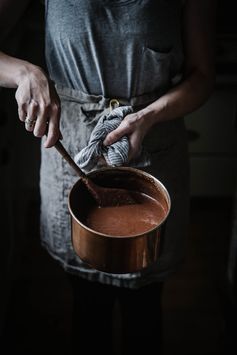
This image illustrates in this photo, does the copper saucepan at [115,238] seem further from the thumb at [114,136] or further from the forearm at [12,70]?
the forearm at [12,70]

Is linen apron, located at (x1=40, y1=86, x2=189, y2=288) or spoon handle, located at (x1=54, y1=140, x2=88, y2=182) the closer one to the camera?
spoon handle, located at (x1=54, y1=140, x2=88, y2=182)

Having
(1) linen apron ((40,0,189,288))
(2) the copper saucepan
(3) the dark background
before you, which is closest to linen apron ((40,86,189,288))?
(1) linen apron ((40,0,189,288))

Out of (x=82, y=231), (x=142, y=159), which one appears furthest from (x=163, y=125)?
(x=82, y=231)

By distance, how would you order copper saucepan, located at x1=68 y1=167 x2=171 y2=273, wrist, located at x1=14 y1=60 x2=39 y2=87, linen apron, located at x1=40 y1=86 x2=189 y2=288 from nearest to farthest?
1. copper saucepan, located at x1=68 y1=167 x2=171 y2=273
2. wrist, located at x1=14 y1=60 x2=39 y2=87
3. linen apron, located at x1=40 y1=86 x2=189 y2=288

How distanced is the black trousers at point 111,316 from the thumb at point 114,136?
0.37 metres

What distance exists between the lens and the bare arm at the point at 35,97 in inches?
29.0

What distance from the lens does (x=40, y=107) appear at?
742 millimetres

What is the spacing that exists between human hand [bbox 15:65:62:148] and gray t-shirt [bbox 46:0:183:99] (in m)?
0.11

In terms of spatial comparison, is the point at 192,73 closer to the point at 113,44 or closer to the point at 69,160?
the point at 113,44

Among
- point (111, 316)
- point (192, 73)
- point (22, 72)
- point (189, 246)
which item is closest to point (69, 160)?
point (22, 72)

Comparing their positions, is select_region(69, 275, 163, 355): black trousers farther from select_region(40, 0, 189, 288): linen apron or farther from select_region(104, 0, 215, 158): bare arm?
select_region(104, 0, 215, 158): bare arm

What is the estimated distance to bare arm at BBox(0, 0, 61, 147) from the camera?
2.41 feet

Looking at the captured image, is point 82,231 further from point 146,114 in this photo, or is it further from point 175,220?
point 175,220

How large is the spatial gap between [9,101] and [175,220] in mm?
545
